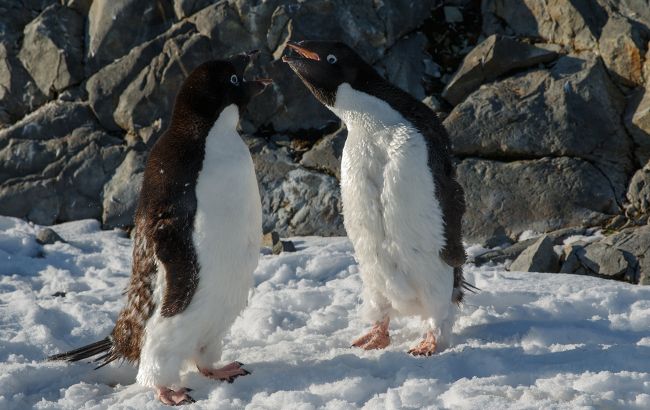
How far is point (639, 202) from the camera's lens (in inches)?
273

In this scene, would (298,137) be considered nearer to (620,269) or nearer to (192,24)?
(192,24)

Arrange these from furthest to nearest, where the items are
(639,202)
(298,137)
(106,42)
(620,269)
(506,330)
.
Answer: (106,42)
(298,137)
(639,202)
(620,269)
(506,330)

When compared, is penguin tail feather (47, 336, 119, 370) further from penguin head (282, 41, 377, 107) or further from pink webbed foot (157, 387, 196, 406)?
penguin head (282, 41, 377, 107)

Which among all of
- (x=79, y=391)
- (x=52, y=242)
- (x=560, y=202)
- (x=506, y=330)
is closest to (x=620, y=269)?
(x=560, y=202)

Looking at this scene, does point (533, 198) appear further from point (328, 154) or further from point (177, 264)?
point (177, 264)

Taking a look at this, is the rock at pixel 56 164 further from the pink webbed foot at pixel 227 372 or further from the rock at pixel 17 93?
the pink webbed foot at pixel 227 372

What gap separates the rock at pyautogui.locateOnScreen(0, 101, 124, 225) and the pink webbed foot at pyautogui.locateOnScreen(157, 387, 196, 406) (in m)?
4.46

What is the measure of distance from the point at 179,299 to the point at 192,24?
5.01 meters

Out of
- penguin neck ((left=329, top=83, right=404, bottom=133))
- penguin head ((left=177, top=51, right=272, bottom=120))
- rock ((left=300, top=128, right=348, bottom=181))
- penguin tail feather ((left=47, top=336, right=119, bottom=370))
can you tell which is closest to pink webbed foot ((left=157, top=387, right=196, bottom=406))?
penguin tail feather ((left=47, top=336, right=119, bottom=370))

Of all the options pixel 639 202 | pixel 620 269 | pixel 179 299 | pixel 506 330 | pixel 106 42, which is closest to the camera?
pixel 179 299

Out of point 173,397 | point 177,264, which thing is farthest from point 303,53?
point 173,397

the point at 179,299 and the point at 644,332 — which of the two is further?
the point at 644,332

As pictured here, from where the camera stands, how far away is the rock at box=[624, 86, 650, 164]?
23.4ft

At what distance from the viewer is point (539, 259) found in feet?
20.2
